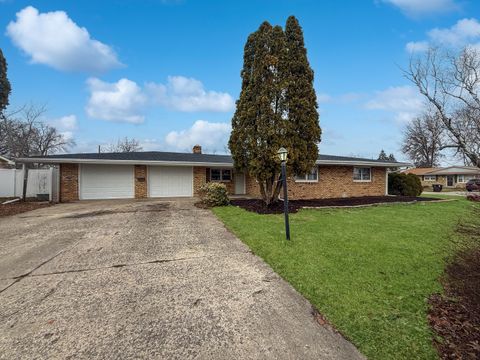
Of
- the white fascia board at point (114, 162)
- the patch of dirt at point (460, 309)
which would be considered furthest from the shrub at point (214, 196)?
the patch of dirt at point (460, 309)

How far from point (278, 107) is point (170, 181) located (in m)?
8.26

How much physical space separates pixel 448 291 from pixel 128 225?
7.24 meters

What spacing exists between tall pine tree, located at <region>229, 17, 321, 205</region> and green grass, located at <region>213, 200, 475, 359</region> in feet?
8.29

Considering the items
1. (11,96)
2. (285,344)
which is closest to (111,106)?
(11,96)

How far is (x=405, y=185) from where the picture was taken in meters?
17.2

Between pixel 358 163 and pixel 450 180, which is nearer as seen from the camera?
pixel 358 163

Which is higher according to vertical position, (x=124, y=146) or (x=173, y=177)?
(x=124, y=146)

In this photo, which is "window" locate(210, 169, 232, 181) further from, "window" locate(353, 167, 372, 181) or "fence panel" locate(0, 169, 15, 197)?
"fence panel" locate(0, 169, 15, 197)

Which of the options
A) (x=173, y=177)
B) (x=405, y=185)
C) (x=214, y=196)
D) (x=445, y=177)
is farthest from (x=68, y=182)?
(x=445, y=177)

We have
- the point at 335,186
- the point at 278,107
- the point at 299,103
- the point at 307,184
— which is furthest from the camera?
the point at 335,186

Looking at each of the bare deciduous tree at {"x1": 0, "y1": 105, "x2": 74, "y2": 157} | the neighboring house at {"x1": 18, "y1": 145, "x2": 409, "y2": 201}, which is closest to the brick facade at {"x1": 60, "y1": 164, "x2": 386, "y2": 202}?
the neighboring house at {"x1": 18, "y1": 145, "x2": 409, "y2": 201}

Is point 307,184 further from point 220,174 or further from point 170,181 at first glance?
point 170,181

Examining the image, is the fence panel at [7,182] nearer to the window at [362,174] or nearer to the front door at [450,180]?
the window at [362,174]

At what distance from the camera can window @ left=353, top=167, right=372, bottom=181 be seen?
16.2 metres
